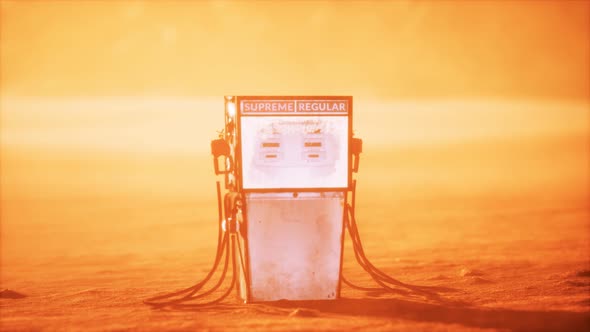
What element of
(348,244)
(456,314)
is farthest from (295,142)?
(348,244)

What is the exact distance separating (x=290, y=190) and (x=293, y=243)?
2.05 ft

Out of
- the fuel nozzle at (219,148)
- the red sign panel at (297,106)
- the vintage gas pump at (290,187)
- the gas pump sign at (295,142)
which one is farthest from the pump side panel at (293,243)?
the red sign panel at (297,106)

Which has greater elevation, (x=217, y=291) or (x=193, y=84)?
(x=193, y=84)

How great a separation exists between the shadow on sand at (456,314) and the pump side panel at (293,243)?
8.1 inches

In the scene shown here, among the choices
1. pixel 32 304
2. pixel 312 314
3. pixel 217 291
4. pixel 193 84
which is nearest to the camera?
pixel 312 314

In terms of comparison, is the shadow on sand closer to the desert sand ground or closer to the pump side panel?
the desert sand ground

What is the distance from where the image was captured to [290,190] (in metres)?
8.46

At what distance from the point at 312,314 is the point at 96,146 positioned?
35645 mm

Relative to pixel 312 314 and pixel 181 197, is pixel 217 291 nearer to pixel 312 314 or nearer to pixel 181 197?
pixel 312 314

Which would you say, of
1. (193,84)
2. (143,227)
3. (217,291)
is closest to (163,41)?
(193,84)

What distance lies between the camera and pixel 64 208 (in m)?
20.6

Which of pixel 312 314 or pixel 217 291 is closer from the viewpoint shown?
pixel 312 314

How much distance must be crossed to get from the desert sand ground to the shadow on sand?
2 cm

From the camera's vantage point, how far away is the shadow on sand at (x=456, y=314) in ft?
24.7
